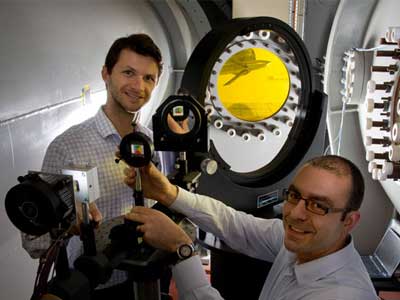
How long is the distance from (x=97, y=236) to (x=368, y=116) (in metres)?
1.53

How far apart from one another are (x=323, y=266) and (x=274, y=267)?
220 millimetres

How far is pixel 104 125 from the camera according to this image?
128cm

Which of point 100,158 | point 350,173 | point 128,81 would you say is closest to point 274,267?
point 350,173

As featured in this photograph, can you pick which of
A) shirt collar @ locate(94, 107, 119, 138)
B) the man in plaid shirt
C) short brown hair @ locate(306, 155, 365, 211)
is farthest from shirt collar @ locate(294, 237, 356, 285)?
shirt collar @ locate(94, 107, 119, 138)

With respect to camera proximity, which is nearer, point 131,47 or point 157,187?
point 157,187

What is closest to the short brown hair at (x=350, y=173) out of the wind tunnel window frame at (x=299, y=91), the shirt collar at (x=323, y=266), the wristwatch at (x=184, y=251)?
the shirt collar at (x=323, y=266)

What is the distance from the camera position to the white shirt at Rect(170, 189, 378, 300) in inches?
36.5

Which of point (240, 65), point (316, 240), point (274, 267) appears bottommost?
point (274, 267)

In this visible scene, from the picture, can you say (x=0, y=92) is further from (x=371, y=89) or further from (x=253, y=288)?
(x=371, y=89)

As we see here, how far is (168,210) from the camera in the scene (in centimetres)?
115

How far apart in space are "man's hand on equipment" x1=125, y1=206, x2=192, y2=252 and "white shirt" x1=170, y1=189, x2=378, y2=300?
91 mm

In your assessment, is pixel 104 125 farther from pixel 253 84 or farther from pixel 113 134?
pixel 253 84

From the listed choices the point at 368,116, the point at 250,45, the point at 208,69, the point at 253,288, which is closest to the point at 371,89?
the point at 368,116

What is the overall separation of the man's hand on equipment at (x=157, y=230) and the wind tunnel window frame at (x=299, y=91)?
0.56m
